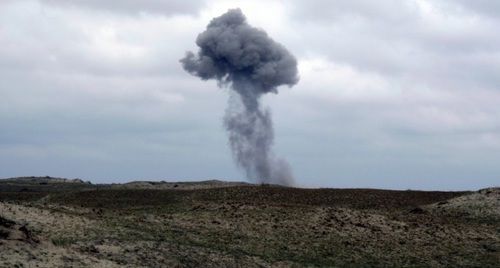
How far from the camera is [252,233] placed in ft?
136

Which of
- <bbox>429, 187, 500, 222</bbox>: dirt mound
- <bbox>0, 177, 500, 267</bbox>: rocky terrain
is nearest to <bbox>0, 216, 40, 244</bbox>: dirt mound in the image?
<bbox>0, 177, 500, 267</bbox>: rocky terrain

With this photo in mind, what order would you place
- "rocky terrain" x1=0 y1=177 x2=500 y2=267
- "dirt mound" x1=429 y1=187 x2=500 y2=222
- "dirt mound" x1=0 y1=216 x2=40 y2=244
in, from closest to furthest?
"dirt mound" x1=0 y1=216 x2=40 y2=244
"rocky terrain" x1=0 y1=177 x2=500 y2=267
"dirt mound" x1=429 y1=187 x2=500 y2=222

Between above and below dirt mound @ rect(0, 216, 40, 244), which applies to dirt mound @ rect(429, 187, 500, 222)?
above

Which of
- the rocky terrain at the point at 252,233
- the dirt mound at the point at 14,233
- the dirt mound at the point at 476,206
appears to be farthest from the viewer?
the dirt mound at the point at 476,206

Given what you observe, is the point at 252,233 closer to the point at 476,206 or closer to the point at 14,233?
the point at 14,233

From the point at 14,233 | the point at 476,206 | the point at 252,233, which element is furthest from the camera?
the point at 476,206

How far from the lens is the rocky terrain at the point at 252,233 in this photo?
31998 millimetres

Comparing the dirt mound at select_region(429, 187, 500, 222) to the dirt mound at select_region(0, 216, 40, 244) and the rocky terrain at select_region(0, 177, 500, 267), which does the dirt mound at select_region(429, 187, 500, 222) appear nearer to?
the rocky terrain at select_region(0, 177, 500, 267)

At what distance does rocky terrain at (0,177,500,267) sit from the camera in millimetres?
31998

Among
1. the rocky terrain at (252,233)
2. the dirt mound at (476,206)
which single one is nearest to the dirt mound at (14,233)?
the rocky terrain at (252,233)

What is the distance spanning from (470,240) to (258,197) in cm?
1950

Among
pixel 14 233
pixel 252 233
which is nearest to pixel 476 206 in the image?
pixel 252 233

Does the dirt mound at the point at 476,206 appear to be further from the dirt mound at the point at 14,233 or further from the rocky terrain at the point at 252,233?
the dirt mound at the point at 14,233

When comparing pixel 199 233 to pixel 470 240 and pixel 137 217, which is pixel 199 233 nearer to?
pixel 137 217
